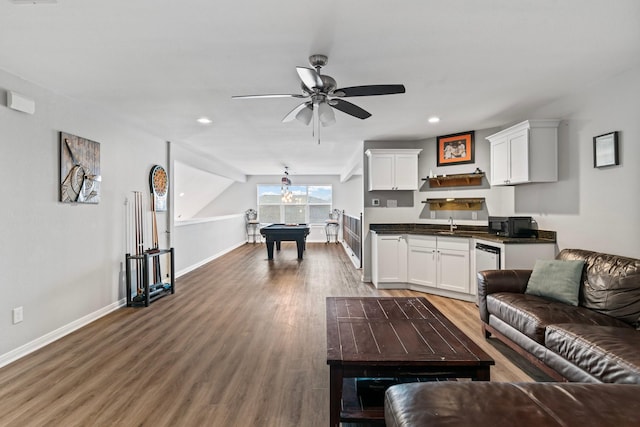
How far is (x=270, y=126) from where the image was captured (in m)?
4.50

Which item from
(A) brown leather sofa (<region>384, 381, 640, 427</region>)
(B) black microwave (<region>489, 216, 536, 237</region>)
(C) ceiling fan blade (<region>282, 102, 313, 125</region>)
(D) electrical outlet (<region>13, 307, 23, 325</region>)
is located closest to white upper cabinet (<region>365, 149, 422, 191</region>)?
(B) black microwave (<region>489, 216, 536, 237</region>)

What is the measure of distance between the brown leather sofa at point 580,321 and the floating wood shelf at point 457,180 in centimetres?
189

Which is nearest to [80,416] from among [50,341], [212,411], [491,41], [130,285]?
[212,411]

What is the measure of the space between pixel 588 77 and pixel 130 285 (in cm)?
549

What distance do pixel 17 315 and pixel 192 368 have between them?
5.28 ft

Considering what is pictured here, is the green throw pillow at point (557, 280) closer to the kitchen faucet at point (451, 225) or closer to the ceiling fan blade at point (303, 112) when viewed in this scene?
the kitchen faucet at point (451, 225)

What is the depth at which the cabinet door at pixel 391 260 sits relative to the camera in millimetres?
4898

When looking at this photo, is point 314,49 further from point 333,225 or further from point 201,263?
point 333,225

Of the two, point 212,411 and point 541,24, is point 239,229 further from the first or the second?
point 541,24

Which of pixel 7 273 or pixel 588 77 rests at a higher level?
pixel 588 77

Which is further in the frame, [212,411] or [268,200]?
[268,200]

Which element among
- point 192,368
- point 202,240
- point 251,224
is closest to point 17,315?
point 192,368

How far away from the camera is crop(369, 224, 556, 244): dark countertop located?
3613mm

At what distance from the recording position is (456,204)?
4941mm
